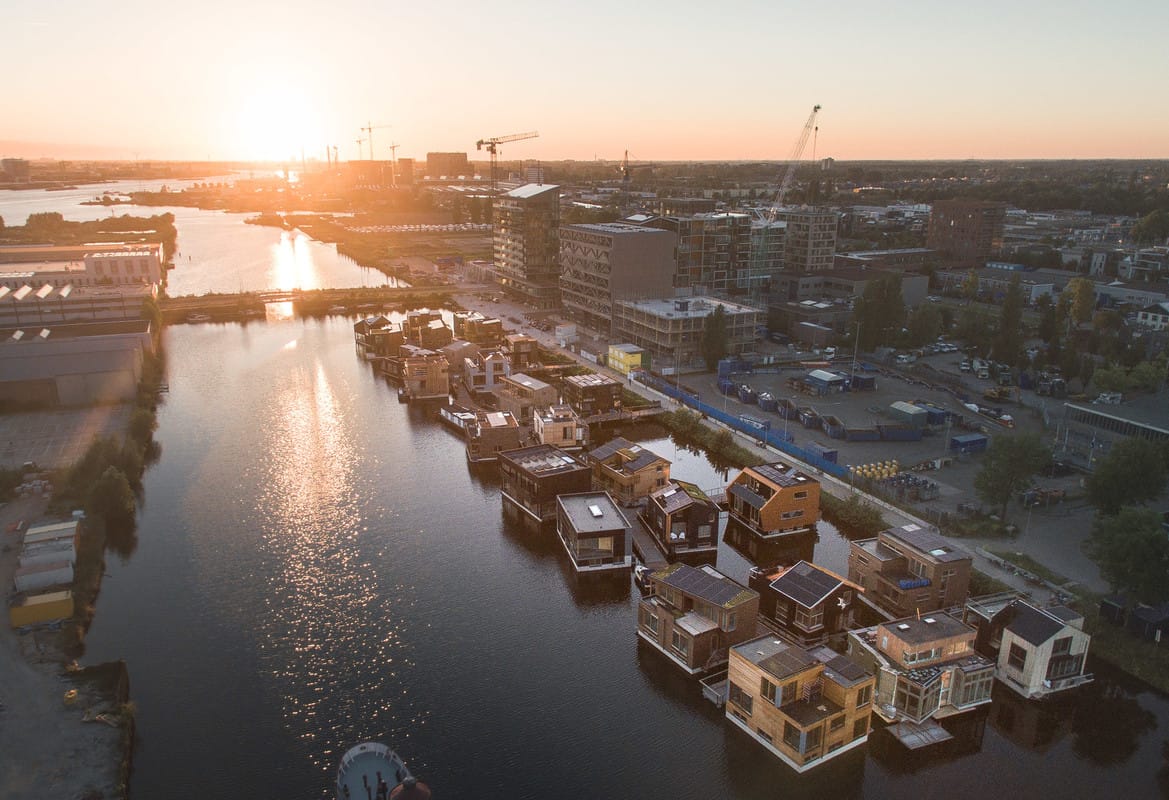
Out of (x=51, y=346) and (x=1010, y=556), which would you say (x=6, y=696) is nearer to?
(x=51, y=346)

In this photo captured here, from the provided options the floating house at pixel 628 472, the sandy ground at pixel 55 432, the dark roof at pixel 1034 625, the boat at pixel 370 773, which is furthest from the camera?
the sandy ground at pixel 55 432

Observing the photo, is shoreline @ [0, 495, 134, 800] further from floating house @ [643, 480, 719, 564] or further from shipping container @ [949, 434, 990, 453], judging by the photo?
shipping container @ [949, 434, 990, 453]

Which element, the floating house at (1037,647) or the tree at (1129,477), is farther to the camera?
the tree at (1129,477)

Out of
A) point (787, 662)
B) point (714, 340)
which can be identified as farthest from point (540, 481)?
point (714, 340)

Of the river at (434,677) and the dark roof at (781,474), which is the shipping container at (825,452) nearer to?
the dark roof at (781,474)

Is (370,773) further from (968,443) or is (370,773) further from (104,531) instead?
(968,443)

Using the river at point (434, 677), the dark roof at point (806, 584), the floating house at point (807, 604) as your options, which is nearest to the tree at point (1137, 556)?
the river at point (434, 677)
